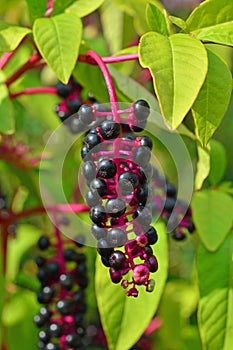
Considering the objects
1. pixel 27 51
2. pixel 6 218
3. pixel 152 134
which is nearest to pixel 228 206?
pixel 152 134

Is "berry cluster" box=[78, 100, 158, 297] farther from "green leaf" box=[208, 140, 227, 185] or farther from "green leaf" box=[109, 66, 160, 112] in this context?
"green leaf" box=[208, 140, 227, 185]

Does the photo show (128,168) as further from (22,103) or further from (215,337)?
(22,103)

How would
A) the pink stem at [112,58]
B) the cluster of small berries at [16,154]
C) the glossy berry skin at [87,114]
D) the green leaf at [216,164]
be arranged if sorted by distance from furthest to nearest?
the cluster of small berries at [16,154]
the green leaf at [216,164]
the pink stem at [112,58]
the glossy berry skin at [87,114]

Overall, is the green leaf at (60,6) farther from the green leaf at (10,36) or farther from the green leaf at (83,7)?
the green leaf at (10,36)

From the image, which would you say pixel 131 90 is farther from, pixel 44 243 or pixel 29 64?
pixel 44 243

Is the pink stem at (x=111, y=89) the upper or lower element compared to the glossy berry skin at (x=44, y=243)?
upper

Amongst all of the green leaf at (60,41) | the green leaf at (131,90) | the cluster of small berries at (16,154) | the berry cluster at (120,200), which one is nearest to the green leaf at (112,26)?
the cluster of small berries at (16,154)

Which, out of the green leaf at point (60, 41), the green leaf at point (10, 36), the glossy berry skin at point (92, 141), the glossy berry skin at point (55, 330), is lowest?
the glossy berry skin at point (55, 330)

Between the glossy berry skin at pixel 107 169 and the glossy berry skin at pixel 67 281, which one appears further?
the glossy berry skin at pixel 67 281

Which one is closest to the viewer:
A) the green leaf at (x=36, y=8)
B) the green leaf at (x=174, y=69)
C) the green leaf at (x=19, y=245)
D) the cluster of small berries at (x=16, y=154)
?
the green leaf at (x=174, y=69)
